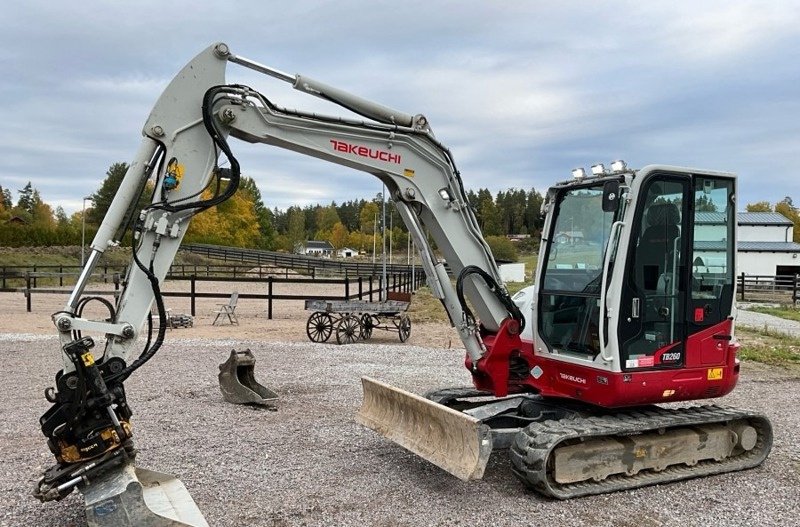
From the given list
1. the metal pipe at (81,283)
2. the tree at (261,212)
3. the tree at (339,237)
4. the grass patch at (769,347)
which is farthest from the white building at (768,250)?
the tree at (339,237)

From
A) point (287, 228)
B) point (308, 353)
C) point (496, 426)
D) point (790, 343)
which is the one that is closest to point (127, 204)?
point (496, 426)

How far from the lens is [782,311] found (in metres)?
26.8

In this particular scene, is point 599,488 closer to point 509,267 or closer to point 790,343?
point 790,343

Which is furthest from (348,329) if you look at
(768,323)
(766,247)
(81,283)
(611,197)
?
(766,247)

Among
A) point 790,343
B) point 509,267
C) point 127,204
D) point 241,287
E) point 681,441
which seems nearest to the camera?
point 127,204

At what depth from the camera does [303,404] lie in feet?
29.5

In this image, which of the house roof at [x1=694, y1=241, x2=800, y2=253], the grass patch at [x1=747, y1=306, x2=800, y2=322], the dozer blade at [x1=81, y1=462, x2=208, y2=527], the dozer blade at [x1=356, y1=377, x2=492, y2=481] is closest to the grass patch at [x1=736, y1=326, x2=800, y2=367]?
the grass patch at [x1=747, y1=306, x2=800, y2=322]

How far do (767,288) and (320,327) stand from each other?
34.3 metres

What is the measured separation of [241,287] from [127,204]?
3169 centimetres

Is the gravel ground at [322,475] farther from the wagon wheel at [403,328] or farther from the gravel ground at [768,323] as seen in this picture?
the gravel ground at [768,323]

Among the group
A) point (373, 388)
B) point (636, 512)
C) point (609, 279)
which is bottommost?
point (636, 512)

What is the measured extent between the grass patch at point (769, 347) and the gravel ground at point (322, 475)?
376 cm

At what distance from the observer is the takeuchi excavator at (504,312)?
16.2ft

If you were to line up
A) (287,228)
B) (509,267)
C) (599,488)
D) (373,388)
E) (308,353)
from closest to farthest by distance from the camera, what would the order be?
(599,488), (373,388), (308,353), (509,267), (287,228)
